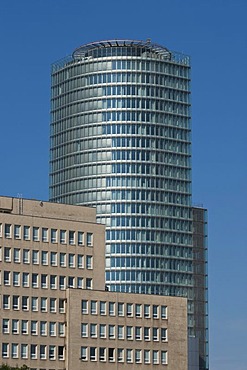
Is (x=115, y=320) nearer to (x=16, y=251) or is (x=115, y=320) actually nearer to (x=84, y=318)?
(x=84, y=318)

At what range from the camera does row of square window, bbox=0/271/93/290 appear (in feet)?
518

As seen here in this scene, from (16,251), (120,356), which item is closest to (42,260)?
(16,251)

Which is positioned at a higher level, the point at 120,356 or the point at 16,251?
the point at 16,251

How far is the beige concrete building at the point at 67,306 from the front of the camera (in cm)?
15775

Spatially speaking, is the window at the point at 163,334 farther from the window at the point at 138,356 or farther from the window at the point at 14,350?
the window at the point at 14,350

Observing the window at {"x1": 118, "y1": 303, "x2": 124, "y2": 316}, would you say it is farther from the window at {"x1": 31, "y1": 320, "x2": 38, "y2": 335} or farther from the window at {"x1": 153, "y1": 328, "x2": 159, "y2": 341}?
the window at {"x1": 31, "y1": 320, "x2": 38, "y2": 335}

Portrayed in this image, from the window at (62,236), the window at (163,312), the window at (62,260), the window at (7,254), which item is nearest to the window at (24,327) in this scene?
the window at (7,254)

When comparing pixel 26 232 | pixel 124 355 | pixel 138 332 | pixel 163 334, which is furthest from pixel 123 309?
pixel 26 232

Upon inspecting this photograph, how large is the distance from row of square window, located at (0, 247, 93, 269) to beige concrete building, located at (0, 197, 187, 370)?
13 cm

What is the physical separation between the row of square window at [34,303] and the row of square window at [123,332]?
13.9ft

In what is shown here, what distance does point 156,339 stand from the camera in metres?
170

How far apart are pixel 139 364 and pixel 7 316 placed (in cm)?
2211

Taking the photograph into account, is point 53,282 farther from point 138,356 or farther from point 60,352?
point 138,356

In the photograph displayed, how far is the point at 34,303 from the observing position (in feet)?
523
